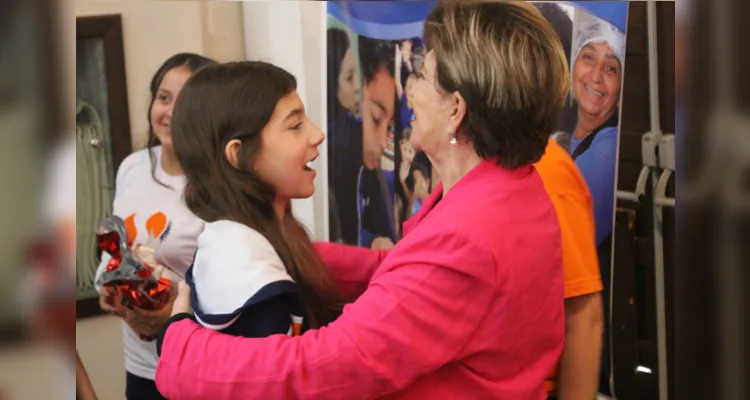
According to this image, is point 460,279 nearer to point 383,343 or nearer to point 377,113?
point 383,343

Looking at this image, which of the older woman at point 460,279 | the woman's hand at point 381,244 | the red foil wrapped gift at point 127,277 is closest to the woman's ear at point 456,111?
the older woman at point 460,279

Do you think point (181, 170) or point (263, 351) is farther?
point (181, 170)

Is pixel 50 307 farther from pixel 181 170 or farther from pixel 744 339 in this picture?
pixel 744 339

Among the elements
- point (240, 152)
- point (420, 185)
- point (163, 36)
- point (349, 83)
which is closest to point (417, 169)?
point (420, 185)

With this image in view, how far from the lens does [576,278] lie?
94cm

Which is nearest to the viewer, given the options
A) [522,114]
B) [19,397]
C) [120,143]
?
[19,397]

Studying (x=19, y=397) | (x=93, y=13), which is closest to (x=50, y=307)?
(x=19, y=397)

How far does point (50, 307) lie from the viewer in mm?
694

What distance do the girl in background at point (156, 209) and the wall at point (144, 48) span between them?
0.01 m

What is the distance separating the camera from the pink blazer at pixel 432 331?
0.75 metres

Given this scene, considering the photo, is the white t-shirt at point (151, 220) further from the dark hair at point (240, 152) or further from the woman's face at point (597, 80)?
the woman's face at point (597, 80)

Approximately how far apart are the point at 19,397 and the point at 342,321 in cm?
30

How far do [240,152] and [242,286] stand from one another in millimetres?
154

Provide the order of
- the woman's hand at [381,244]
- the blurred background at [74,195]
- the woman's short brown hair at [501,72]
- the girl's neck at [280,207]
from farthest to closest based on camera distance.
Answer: the woman's hand at [381,244] → the girl's neck at [280,207] → the woman's short brown hair at [501,72] → the blurred background at [74,195]
